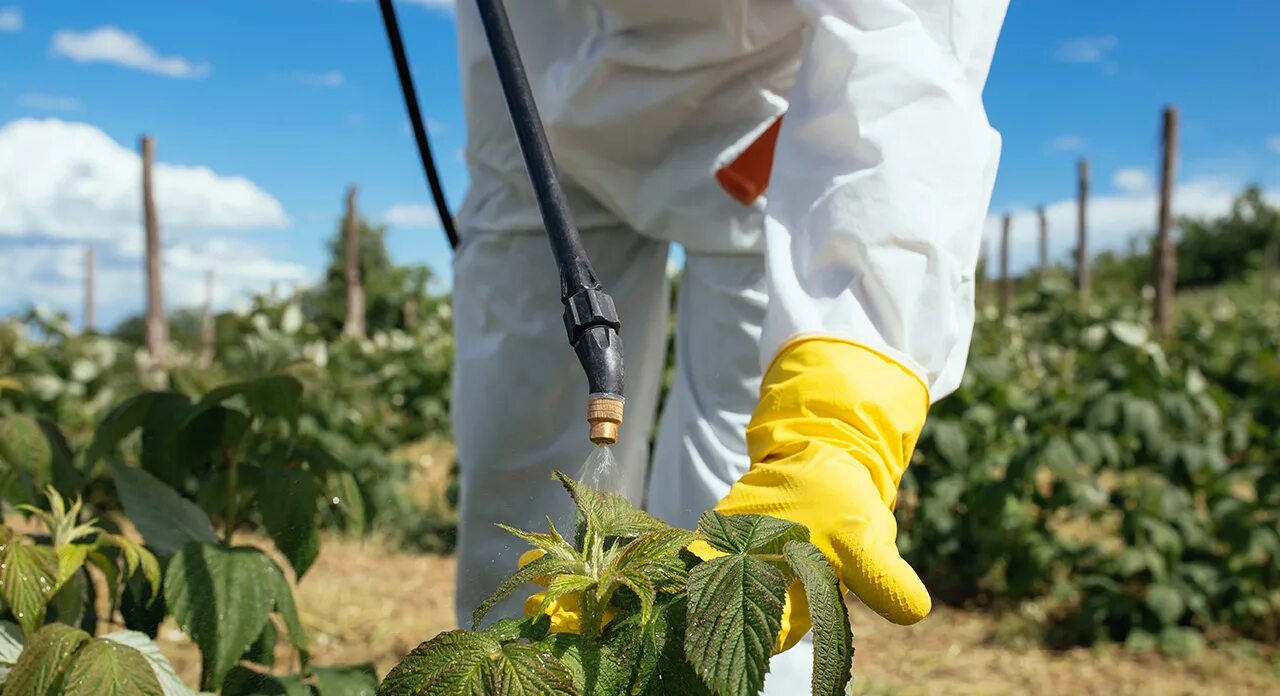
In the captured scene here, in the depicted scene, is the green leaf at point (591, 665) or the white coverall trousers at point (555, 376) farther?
the white coverall trousers at point (555, 376)

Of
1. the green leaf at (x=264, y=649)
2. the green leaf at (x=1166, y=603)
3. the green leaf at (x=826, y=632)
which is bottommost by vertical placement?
the green leaf at (x=1166, y=603)

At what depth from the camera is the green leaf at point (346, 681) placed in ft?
3.76

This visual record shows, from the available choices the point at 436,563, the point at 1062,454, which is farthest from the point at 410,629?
the point at 1062,454

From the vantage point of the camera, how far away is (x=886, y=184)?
1.10 meters

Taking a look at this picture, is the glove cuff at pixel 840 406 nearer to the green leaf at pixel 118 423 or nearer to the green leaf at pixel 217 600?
the green leaf at pixel 217 600

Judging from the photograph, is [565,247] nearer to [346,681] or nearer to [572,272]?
[572,272]

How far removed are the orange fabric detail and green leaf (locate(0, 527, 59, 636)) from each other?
935 mm

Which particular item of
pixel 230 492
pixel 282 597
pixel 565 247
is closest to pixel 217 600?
pixel 282 597

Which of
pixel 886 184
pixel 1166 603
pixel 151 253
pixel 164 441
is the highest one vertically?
pixel 151 253

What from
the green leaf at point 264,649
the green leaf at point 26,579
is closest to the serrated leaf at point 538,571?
the green leaf at point 26,579

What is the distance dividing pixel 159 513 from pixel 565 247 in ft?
2.16

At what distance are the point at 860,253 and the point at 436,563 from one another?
3732 millimetres

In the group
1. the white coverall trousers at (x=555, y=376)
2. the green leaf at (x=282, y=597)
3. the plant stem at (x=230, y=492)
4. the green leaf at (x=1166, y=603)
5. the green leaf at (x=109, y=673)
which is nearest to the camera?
the green leaf at (x=109, y=673)

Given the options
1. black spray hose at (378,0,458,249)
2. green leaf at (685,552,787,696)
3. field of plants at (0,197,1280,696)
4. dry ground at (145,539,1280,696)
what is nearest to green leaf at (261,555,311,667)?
field of plants at (0,197,1280,696)
